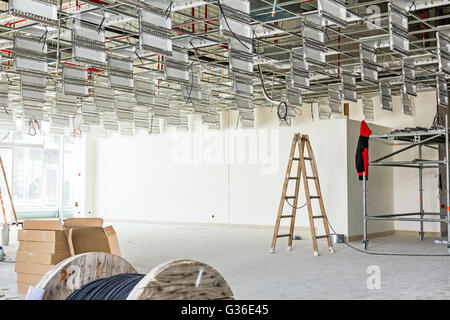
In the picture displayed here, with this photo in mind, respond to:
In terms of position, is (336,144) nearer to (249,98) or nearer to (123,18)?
(249,98)

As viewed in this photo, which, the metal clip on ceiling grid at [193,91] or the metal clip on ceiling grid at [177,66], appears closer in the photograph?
the metal clip on ceiling grid at [177,66]

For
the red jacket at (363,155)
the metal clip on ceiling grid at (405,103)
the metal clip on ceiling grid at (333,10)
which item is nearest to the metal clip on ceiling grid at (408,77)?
the metal clip on ceiling grid at (405,103)

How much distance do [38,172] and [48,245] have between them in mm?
15049

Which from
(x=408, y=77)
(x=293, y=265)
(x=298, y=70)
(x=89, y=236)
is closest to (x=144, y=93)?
(x=298, y=70)

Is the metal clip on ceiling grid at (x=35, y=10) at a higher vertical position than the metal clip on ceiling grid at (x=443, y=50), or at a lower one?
lower

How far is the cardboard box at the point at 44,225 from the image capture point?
209 inches

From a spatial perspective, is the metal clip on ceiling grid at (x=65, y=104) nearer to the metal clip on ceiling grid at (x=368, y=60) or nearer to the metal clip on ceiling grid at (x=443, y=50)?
the metal clip on ceiling grid at (x=368, y=60)

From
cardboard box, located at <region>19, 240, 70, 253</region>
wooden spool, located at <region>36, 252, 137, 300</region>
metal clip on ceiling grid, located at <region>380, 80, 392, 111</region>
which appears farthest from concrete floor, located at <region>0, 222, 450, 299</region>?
wooden spool, located at <region>36, 252, 137, 300</region>

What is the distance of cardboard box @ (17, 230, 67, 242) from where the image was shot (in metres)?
5.30

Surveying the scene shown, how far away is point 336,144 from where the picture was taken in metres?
11.4

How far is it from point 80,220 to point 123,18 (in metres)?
2.95

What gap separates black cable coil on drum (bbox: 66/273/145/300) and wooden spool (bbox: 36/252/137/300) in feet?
0.19

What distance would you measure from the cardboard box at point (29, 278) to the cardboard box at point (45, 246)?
25cm
